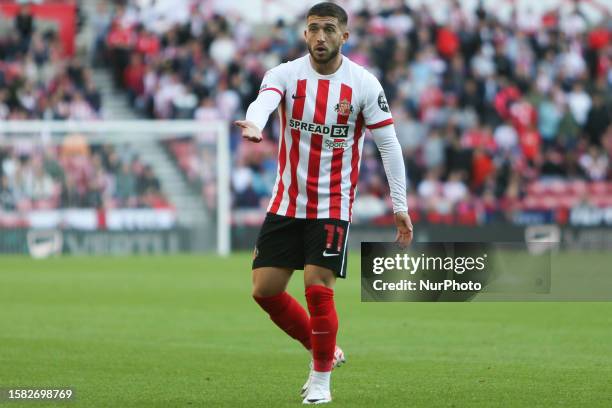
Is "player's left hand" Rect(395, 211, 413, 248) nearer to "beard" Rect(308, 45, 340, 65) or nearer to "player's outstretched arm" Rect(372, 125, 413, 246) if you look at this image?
"player's outstretched arm" Rect(372, 125, 413, 246)

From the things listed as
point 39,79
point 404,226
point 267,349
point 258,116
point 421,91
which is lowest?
point 267,349

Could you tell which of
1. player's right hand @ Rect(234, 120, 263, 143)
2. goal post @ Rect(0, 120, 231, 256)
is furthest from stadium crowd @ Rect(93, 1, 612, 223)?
player's right hand @ Rect(234, 120, 263, 143)

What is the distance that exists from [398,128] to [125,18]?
20.6 feet

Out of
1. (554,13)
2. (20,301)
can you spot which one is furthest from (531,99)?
(20,301)

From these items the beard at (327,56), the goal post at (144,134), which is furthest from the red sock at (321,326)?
the goal post at (144,134)

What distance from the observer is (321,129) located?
7.70 metres

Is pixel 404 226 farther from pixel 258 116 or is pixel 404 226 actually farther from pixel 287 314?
pixel 258 116

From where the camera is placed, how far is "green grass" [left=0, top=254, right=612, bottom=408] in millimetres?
7941

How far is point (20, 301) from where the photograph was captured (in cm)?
1490

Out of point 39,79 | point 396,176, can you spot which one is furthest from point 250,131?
point 39,79

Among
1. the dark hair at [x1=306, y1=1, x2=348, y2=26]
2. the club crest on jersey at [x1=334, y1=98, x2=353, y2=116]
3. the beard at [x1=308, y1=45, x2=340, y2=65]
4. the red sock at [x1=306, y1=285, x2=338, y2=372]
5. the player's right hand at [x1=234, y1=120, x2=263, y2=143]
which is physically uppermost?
the dark hair at [x1=306, y1=1, x2=348, y2=26]

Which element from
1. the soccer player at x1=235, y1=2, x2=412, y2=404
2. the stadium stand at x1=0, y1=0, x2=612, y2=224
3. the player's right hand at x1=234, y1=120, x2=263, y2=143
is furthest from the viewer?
the stadium stand at x1=0, y1=0, x2=612, y2=224

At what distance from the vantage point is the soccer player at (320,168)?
762cm

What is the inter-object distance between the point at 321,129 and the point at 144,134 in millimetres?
18178
